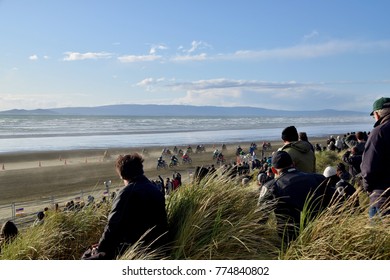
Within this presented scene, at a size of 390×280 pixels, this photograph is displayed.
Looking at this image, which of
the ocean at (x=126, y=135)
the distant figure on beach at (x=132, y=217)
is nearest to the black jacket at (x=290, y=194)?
the distant figure on beach at (x=132, y=217)

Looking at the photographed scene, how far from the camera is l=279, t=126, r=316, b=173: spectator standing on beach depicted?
5.17m

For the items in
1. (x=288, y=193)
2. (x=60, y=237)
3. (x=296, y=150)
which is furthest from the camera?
(x=296, y=150)

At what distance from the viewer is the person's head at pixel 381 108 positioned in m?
3.97

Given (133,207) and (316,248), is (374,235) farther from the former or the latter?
(133,207)

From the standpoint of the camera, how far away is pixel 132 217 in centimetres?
363

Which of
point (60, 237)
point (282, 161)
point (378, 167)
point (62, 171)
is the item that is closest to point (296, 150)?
point (282, 161)

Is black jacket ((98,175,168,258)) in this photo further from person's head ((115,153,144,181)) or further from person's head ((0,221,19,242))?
person's head ((0,221,19,242))

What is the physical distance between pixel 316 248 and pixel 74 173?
25.0 m

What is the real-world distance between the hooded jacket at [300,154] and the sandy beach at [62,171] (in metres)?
16.4

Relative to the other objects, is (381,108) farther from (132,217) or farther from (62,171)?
(62,171)

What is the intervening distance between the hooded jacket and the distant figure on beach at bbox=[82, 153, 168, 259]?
1.98 m

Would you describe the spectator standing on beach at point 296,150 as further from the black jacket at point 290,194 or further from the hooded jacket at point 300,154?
the black jacket at point 290,194

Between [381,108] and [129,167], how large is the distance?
2.24 meters

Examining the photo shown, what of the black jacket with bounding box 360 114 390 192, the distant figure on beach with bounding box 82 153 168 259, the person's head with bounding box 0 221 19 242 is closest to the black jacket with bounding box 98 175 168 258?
the distant figure on beach with bounding box 82 153 168 259
